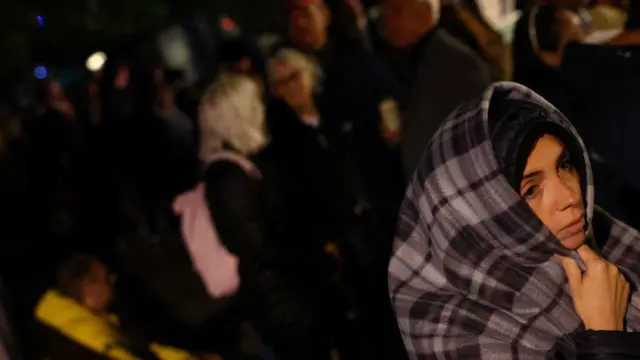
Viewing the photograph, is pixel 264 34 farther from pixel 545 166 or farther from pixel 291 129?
pixel 545 166

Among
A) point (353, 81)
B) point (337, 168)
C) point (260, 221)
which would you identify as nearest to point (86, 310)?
point (260, 221)

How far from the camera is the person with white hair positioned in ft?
3.70

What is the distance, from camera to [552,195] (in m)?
0.87

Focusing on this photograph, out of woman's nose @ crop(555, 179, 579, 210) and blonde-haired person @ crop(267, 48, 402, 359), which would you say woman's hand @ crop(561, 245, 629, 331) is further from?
blonde-haired person @ crop(267, 48, 402, 359)

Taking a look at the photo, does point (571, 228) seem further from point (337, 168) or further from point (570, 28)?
point (337, 168)

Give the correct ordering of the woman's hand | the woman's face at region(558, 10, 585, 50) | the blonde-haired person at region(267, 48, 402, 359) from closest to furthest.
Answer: the woman's hand
the woman's face at region(558, 10, 585, 50)
the blonde-haired person at region(267, 48, 402, 359)

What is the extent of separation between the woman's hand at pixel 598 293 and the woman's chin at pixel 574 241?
28 millimetres

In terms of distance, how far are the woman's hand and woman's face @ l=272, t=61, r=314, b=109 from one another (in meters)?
0.60

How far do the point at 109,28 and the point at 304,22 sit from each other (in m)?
0.39

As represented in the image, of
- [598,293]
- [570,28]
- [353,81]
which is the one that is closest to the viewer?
[598,293]

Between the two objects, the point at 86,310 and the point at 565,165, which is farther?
the point at 86,310

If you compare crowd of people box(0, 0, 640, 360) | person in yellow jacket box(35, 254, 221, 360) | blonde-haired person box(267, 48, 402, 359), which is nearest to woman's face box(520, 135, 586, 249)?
crowd of people box(0, 0, 640, 360)

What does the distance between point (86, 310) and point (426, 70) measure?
0.82m

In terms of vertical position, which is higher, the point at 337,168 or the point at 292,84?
the point at 292,84
